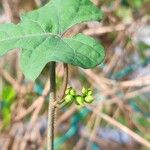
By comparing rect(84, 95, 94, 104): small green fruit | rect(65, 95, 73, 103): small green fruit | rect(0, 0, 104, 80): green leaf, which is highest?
rect(0, 0, 104, 80): green leaf

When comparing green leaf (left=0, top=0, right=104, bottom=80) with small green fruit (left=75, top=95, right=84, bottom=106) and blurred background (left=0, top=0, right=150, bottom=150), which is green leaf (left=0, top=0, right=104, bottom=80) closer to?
small green fruit (left=75, top=95, right=84, bottom=106)

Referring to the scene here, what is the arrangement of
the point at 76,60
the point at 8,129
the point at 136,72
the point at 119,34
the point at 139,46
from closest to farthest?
the point at 76,60 → the point at 8,129 → the point at 119,34 → the point at 139,46 → the point at 136,72

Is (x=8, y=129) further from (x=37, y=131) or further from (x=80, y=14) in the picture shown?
(x=80, y=14)

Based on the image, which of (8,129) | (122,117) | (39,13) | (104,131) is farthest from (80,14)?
(104,131)

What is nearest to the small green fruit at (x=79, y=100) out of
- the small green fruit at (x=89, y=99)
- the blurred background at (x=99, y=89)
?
the small green fruit at (x=89, y=99)

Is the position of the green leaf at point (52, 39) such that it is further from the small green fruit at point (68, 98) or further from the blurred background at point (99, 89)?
the blurred background at point (99, 89)

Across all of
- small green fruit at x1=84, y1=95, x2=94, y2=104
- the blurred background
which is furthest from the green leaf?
the blurred background

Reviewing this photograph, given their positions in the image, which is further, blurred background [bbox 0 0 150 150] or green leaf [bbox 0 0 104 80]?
blurred background [bbox 0 0 150 150]
